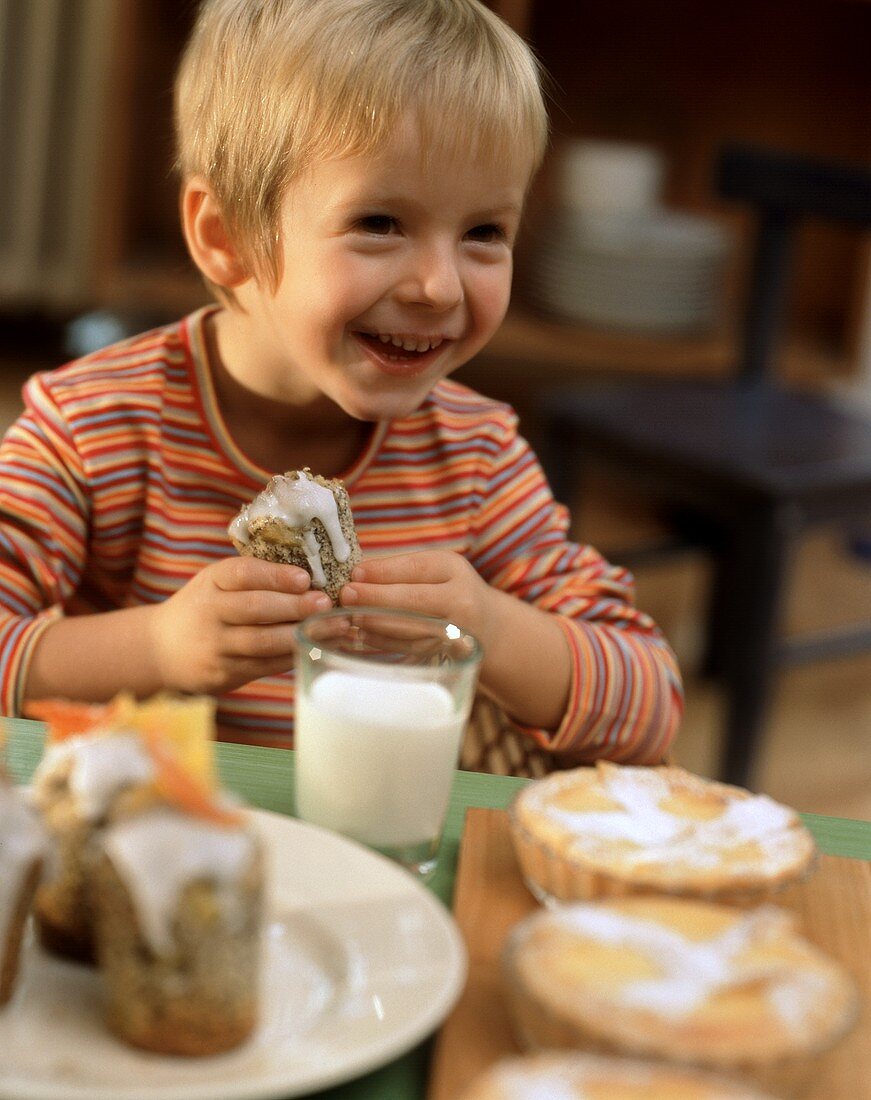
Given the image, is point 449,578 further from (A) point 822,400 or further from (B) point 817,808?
(A) point 822,400

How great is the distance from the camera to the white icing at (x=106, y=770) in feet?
1.72

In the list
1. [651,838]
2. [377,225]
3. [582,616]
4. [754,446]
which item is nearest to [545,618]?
[582,616]

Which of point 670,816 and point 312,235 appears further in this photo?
point 312,235

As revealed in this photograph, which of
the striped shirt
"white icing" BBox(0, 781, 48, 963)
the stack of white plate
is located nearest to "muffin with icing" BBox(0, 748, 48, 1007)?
"white icing" BBox(0, 781, 48, 963)

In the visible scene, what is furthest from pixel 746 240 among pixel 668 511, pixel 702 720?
pixel 702 720

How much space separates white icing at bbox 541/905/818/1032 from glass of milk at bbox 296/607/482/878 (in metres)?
0.14

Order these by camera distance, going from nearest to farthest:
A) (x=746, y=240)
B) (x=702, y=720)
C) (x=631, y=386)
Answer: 1. (x=631, y=386)
2. (x=702, y=720)
3. (x=746, y=240)

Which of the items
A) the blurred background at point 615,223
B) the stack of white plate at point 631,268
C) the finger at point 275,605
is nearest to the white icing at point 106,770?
the finger at point 275,605

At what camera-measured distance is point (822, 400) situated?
2.24 meters

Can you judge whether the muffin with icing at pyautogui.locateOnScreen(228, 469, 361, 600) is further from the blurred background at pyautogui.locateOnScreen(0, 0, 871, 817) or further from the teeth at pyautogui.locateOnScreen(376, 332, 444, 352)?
the blurred background at pyautogui.locateOnScreen(0, 0, 871, 817)

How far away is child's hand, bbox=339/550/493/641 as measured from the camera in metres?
0.86

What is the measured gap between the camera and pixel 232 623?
2.84 ft

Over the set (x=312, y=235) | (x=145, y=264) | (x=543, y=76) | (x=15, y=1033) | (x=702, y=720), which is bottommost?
(x=702, y=720)

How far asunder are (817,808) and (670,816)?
58.9 inches
